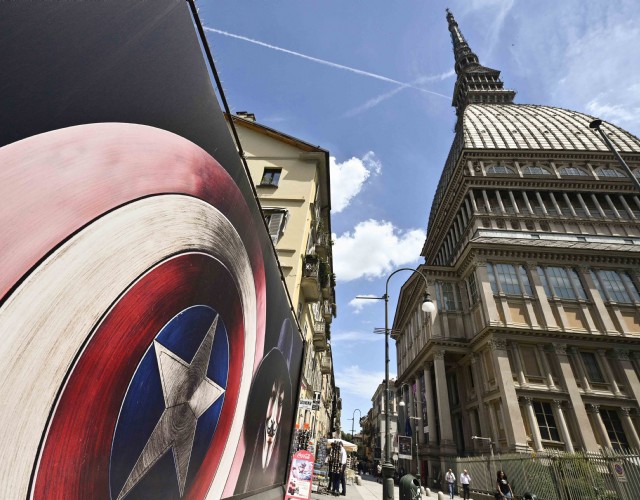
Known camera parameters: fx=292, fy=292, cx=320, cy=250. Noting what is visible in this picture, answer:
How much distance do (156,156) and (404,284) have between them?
44796mm

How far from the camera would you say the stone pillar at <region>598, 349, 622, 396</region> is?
23719 millimetres

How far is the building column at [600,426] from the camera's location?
21.8 m

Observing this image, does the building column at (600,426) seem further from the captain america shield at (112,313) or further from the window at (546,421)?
the captain america shield at (112,313)

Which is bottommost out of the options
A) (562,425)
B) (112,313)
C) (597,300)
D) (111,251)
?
(112,313)

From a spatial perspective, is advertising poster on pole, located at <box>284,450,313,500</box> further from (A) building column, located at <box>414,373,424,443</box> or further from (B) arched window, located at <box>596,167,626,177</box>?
(B) arched window, located at <box>596,167,626,177</box>

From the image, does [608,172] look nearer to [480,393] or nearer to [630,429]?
[630,429]

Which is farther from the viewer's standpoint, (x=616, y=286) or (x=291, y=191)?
(x=616, y=286)

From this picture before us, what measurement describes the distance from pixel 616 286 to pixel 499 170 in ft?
67.6

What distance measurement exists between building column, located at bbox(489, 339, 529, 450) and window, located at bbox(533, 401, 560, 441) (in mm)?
2350

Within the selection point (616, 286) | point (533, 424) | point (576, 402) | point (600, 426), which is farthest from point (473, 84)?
point (533, 424)

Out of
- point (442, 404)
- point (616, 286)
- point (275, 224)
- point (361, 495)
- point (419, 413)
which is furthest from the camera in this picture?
point (419, 413)

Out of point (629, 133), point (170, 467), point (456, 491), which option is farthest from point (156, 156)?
point (629, 133)

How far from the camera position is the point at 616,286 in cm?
2848

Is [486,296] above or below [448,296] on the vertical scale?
below
